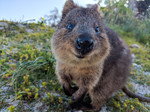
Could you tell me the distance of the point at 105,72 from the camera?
2371 millimetres

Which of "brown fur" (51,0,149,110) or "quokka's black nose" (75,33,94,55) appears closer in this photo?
"quokka's black nose" (75,33,94,55)

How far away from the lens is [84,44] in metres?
1.52

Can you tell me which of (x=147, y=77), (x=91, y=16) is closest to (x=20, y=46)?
(x=91, y=16)

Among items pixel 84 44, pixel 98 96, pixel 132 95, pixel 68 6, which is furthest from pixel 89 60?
pixel 132 95

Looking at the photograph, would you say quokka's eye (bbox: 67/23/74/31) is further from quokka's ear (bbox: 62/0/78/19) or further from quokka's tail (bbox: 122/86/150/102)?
quokka's tail (bbox: 122/86/150/102)

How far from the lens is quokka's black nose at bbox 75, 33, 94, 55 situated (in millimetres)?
1521

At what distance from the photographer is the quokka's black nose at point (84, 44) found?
152 cm

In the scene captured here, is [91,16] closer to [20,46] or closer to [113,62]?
[113,62]

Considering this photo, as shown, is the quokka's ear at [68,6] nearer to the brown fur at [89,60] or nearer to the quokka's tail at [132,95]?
the brown fur at [89,60]

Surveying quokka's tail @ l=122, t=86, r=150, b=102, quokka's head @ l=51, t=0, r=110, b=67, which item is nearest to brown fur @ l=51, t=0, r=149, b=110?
quokka's head @ l=51, t=0, r=110, b=67

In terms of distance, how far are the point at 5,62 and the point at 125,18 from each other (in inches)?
312

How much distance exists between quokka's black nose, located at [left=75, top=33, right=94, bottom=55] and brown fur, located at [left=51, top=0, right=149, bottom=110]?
10 cm

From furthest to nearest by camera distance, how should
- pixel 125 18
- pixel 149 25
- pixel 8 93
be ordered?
pixel 125 18 → pixel 149 25 → pixel 8 93

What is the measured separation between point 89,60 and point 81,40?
1.35 feet
